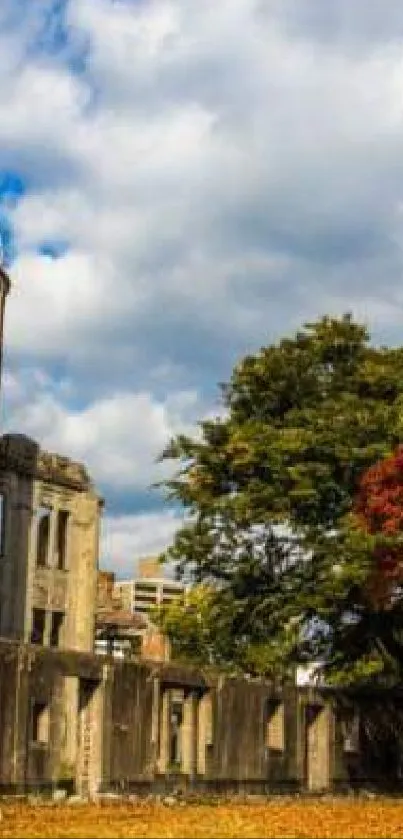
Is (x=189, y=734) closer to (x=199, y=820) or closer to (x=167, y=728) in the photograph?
(x=167, y=728)

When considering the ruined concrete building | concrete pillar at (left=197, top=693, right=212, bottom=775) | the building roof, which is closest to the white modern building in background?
the building roof

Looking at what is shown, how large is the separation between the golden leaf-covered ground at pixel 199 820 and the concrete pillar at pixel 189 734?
257 cm

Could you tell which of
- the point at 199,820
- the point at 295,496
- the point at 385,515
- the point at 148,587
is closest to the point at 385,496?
the point at 385,515

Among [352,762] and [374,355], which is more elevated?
[374,355]

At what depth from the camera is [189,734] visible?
28094 millimetres

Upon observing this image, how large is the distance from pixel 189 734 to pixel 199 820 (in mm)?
9935

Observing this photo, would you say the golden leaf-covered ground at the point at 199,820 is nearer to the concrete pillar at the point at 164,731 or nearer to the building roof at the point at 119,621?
the concrete pillar at the point at 164,731

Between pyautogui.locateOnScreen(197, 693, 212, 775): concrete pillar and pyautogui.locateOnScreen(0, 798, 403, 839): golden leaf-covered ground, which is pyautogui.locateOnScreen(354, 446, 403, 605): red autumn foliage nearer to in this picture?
pyautogui.locateOnScreen(197, 693, 212, 775): concrete pillar

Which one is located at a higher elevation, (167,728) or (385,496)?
(385,496)

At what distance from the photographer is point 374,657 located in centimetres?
3262

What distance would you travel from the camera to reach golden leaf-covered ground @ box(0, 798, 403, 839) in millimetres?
15344

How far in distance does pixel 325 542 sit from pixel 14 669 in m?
10.6

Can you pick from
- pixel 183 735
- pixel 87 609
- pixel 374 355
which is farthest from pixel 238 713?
pixel 87 609

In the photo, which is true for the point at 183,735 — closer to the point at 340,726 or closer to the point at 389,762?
the point at 340,726
